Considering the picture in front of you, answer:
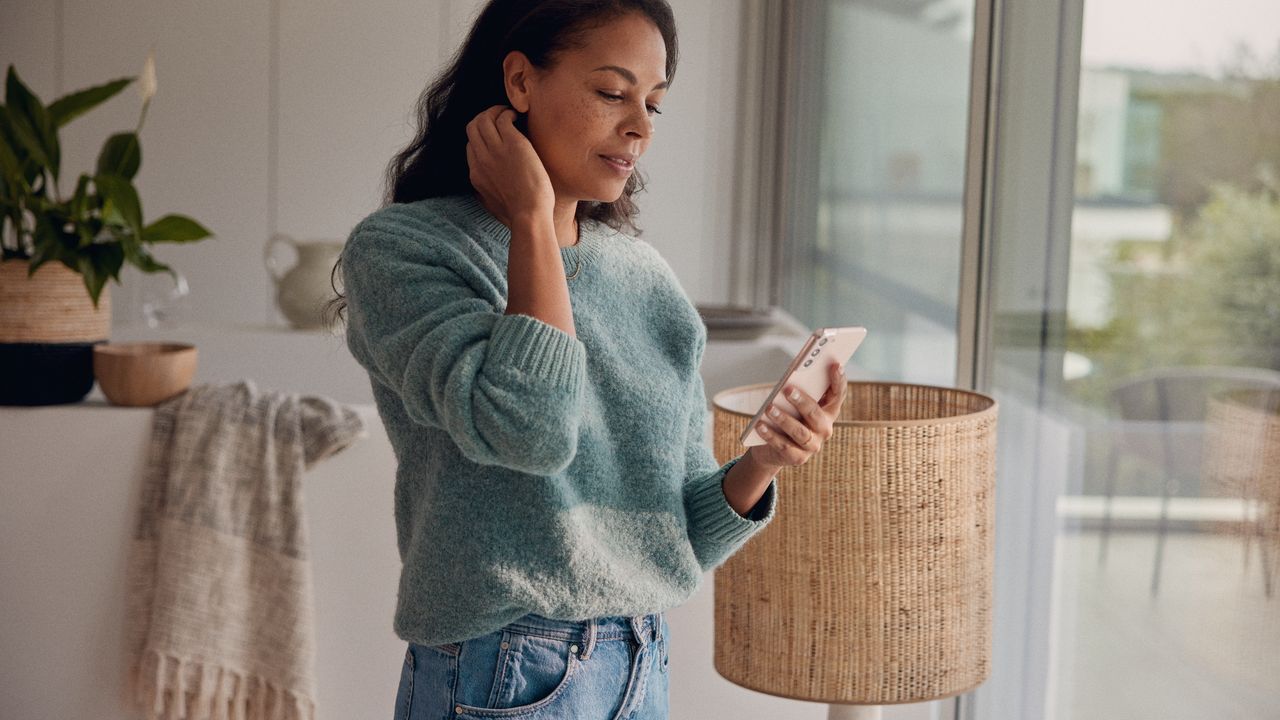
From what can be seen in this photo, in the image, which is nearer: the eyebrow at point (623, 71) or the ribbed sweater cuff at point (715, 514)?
the eyebrow at point (623, 71)

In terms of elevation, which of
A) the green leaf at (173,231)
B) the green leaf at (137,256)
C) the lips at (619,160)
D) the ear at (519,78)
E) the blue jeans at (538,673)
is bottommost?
the blue jeans at (538,673)

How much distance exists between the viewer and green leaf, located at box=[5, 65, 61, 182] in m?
2.04

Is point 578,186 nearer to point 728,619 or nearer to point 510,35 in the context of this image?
point 510,35

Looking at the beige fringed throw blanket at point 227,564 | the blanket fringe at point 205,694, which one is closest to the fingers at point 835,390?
the beige fringed throw blanket at point 227,564

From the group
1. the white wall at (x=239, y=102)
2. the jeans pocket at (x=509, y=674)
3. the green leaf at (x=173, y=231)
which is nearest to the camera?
the jeans pocket at (x=509, y=674)

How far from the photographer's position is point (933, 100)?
2520 millimetres

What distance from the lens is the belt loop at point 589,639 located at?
1042 mm

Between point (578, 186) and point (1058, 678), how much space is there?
1069mm

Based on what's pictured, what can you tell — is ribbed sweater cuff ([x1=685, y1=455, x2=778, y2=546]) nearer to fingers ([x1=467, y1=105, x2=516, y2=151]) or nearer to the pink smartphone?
the pink smartphone

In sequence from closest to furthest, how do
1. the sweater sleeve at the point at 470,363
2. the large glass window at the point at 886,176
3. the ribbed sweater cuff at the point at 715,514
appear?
the sweater sleeve at the point at 470,363 → the ribbed sweater cuff at the point at 715,514 → the large glass window at the point at 886,176

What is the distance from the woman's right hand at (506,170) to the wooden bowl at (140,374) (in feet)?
4.01

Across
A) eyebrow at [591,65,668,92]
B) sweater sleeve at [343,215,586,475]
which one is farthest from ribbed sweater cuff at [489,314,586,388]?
eyebrow at [591,65,668,92]

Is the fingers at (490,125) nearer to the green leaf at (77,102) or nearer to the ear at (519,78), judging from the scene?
the ear at (519,78)

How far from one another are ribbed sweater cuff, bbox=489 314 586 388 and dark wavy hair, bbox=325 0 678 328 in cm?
21
